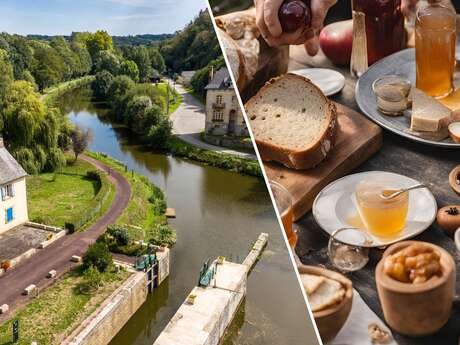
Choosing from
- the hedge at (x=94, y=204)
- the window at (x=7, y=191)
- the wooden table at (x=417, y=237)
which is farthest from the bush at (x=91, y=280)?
the wooden table at (x=417, y=237)

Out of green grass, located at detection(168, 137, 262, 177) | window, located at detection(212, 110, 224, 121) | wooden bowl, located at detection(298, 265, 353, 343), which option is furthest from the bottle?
window, located at detection(212, 110, 224, 121)

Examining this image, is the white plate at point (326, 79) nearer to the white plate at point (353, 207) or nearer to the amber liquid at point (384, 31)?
the amber liquid at point (384, 31)

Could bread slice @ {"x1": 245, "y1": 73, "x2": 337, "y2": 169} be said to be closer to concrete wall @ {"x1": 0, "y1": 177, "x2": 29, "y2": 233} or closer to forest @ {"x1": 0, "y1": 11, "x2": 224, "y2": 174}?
concrete wall @ {"x1": 0, "y1": 177, "x2": 29, "y2": 233}

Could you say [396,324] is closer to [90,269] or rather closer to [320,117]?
[320,117]

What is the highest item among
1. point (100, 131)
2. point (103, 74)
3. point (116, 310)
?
point (103, 74)

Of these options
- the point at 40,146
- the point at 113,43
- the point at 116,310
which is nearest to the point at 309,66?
the point at 116,310

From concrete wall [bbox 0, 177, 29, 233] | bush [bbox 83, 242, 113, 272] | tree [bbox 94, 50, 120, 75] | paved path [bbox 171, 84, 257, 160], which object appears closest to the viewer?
bush [bbox 83, 242, 113, 272]

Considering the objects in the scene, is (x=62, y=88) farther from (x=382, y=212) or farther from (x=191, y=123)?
(x=382, y=212)
